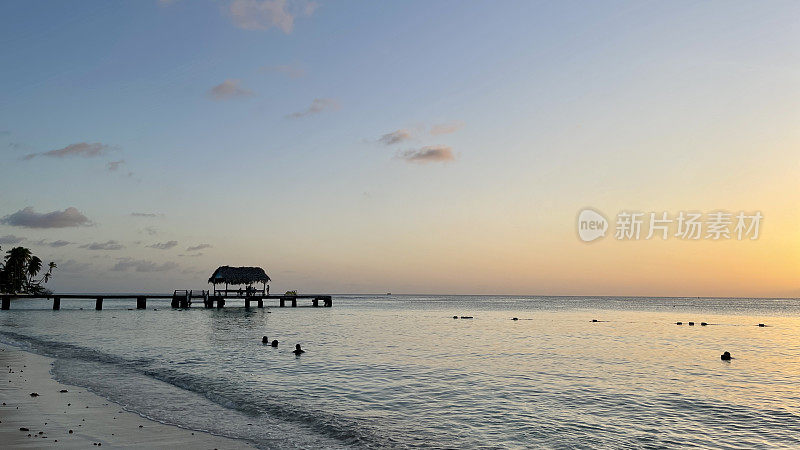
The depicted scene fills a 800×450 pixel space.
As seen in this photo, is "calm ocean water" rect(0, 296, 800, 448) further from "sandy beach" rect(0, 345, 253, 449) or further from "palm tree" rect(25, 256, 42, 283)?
"palm tree" rect(25, 256, 42, 283)

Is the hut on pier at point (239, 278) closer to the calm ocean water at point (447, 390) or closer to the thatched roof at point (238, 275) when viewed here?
the thatched roof at point (238, 275)

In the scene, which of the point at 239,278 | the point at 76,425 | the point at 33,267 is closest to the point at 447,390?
Result: the point at 76,425

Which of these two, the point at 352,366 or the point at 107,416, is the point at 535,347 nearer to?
the point at 352,366

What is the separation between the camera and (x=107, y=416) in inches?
573

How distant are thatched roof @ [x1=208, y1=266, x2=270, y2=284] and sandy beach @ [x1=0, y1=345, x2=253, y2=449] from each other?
227 ft

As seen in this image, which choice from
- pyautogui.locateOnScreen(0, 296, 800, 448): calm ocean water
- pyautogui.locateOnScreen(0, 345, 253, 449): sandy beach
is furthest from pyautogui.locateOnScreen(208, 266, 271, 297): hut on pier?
pyautogui.locateOnScreen(0, 345, 253, 449): sandy beach

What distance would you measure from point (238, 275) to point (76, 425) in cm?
7680

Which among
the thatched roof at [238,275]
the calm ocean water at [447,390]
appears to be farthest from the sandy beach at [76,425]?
the thatched roof at [238,275]

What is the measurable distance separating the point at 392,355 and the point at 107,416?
19096 millimetres

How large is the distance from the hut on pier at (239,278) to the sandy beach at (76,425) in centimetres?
6938

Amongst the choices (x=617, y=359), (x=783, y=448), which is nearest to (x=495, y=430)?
(x=783, y=448)

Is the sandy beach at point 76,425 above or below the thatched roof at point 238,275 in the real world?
below

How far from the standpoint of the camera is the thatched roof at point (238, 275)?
86312 mm

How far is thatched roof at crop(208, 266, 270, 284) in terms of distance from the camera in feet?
283
